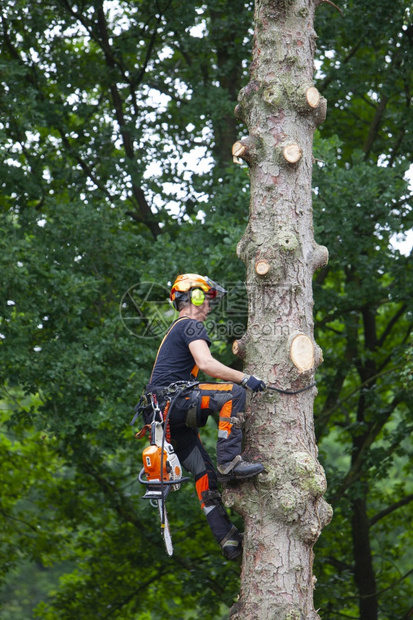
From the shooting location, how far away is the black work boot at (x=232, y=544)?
4.50 metres

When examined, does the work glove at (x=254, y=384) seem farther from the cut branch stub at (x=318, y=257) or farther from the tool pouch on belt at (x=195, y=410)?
the cut branch stub at (x=318, y=257)

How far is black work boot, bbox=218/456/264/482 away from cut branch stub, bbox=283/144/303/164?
1.70 meters

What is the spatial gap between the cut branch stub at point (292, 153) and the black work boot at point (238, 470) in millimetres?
1704

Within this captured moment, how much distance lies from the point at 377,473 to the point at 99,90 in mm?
6432

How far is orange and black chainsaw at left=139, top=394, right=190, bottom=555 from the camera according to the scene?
15.0 feet

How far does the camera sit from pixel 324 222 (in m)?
8.09

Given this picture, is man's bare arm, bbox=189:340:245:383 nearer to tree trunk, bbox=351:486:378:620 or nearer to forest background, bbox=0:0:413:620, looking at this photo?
forest background, bbox=0:0:413:620

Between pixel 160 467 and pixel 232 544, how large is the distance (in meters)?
0.61

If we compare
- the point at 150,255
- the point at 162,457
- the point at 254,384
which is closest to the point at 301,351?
the point at 254,384

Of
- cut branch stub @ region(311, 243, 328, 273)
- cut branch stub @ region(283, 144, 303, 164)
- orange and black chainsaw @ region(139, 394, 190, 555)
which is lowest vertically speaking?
orange and black chainsaw @ region(139, 394, 190, 555)

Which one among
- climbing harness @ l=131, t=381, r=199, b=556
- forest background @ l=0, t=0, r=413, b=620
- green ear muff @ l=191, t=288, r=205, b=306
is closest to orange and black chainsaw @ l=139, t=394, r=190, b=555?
climbing harness @ l=131, t=381, r=199, b=556

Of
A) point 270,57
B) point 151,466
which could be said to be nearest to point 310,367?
point 151,466

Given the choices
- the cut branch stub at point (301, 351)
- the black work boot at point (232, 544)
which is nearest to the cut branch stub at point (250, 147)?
the cut branch stub at point (301, 351)

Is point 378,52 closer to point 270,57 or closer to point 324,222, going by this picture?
point 324,222
